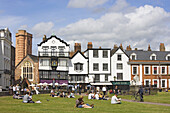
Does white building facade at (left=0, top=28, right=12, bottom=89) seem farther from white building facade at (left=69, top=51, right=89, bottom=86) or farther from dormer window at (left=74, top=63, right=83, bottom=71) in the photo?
dormer window at (left=74, top=63, right=83, bottom=71)

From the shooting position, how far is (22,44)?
99.7 meters

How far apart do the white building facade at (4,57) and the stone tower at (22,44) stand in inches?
1051

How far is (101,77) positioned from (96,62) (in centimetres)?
398

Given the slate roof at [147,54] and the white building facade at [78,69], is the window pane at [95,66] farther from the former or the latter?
the slate roof at [147,54]

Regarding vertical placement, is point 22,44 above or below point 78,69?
above

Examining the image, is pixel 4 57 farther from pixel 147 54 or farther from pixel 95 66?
pixel 147 54

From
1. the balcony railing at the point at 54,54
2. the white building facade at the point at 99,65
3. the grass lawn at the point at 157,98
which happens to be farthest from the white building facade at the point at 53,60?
→ the grass lawn at the point at 157,98

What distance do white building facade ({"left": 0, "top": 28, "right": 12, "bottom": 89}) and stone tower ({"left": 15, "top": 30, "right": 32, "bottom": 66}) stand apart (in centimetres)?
2670

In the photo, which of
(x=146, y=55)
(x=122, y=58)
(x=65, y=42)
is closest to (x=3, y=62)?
(x=65, y=42)

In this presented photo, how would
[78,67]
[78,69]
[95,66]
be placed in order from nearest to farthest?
[78,69] → [78,67] → [95,66]

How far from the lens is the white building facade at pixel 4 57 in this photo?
2534 inches

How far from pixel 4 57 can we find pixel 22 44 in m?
34.1

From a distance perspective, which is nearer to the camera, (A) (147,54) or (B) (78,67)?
(B) (78,67)

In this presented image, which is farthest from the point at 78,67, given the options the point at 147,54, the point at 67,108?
the point at 67,108
